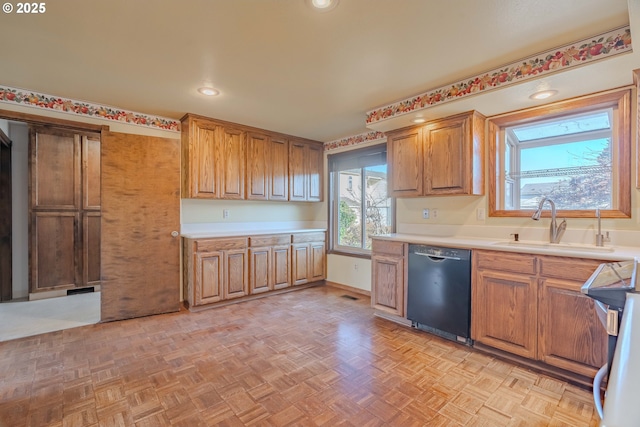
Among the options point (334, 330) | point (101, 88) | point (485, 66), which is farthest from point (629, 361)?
point (101, 88)

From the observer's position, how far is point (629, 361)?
527 millimetres

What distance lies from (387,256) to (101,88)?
3229mm

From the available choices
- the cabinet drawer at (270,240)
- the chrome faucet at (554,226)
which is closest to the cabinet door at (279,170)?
the cabinet drawer at (270,240)

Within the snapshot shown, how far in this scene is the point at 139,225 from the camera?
3.35 m

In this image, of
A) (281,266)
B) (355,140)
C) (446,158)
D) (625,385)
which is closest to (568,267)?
(446,158)

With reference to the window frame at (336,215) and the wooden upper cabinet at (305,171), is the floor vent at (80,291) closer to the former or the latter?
the wooden upper cabinet at (305,171)

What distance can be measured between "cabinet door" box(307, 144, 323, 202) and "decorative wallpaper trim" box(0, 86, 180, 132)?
6.38 feet

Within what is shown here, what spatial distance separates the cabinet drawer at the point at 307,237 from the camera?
4.37 meters

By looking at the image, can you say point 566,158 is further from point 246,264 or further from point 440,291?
point 246,264

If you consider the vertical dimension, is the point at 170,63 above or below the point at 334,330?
above

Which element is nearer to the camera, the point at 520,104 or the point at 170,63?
the point at 170,63

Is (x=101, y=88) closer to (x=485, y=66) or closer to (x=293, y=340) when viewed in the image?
(x=293, y=340)

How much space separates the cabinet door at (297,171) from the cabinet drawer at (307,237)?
57 cm

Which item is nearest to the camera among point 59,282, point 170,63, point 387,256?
point 170,63
